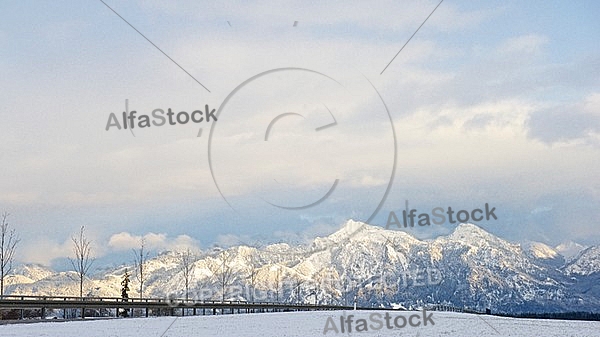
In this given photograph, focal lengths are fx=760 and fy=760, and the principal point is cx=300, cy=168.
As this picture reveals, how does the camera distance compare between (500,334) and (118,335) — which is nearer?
(118,335)

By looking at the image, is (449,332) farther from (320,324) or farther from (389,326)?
→ (320,324)

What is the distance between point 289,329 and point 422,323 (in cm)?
1161

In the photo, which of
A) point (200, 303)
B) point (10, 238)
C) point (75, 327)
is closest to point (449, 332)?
point (75, 327)

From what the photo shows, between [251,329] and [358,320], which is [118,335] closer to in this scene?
[251,329]

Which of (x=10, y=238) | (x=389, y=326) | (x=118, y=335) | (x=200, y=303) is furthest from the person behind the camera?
(x=10, y=238)

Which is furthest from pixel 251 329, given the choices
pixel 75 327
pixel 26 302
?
pixel 26 302

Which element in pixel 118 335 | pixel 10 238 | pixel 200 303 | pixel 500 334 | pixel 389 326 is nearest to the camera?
pixel 118 335

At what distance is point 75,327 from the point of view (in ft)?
143

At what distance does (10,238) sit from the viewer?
3435 inches

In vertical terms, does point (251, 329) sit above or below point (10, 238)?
below

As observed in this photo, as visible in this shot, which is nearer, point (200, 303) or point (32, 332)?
point (32, 332)

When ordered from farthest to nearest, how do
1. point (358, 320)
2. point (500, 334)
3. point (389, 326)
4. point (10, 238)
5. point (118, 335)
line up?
point (10, 238) → point (358, 320) → point (389, 326) → point (500, 334) → point (118, 335)

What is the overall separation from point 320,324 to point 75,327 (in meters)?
15.7

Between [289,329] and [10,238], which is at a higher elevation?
[10,238]
